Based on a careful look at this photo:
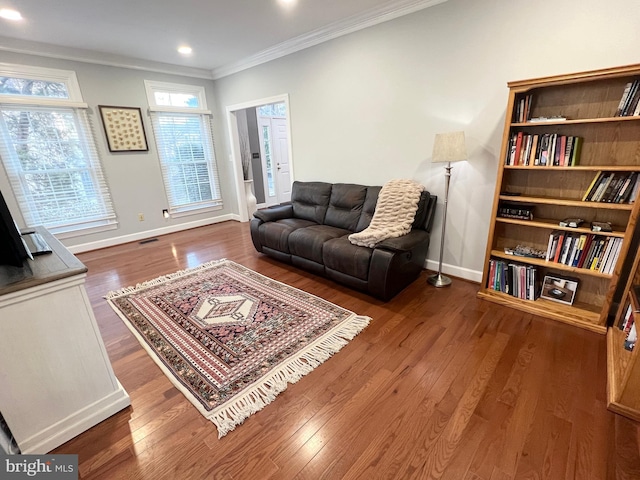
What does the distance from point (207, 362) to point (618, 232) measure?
283cm

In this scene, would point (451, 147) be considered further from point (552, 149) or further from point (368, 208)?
point (368, 208)

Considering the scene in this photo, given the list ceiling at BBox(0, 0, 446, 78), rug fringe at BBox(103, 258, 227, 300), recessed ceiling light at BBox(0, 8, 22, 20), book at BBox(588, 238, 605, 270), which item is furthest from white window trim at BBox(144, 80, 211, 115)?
book at BBox(588, 238, 605, 270)

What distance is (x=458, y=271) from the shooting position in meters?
2.94

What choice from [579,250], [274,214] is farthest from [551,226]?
[274,214]

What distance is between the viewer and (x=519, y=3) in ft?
7.10

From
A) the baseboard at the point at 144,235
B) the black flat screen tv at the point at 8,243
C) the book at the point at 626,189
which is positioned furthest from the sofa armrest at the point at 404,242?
the baseboard at the point at 144,235

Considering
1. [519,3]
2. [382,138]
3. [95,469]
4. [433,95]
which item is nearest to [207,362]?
[95,469]

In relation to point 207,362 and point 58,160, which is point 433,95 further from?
point 58,160

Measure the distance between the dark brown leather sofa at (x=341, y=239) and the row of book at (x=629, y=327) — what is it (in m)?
1.37

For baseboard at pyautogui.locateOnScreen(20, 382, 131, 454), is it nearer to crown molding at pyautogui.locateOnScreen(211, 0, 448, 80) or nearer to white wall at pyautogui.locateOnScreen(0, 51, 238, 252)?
white wall at pyautogui.locateOnScreen(0, 51, 238, 252)

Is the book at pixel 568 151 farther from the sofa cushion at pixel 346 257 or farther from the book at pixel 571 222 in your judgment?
the sofa cushion at pixel 346 257

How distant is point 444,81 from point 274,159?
14.8ft

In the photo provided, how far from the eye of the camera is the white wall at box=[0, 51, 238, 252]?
376cm

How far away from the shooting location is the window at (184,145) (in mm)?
4543
